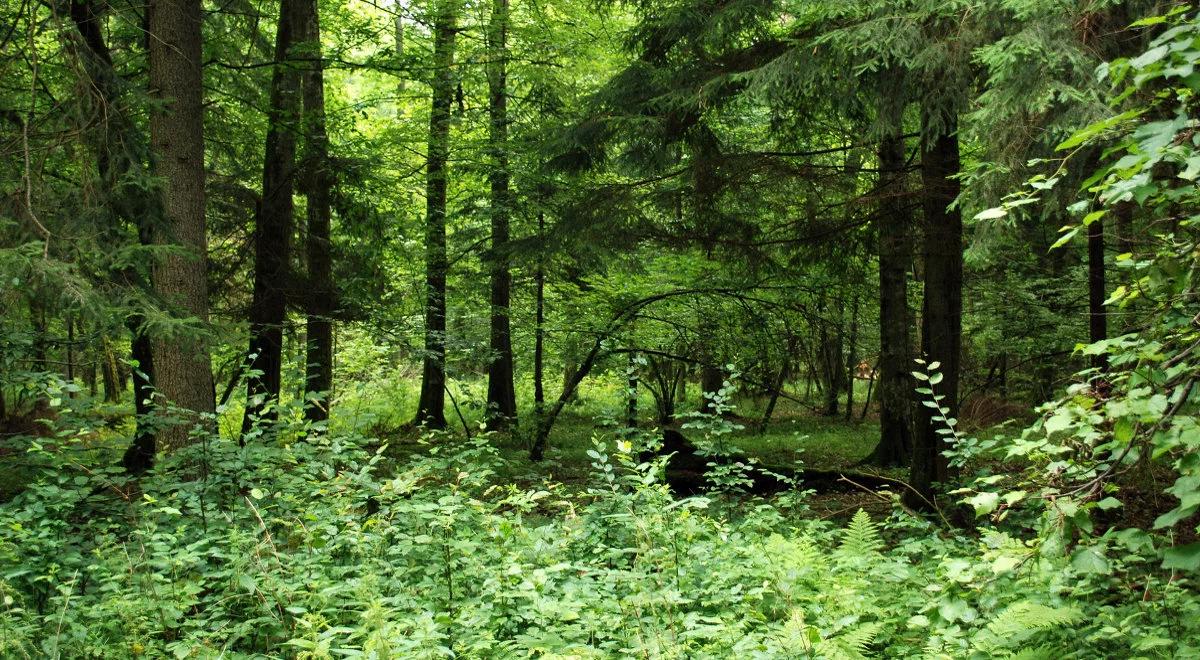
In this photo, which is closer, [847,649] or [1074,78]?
[847,649]

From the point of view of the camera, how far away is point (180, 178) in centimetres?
718

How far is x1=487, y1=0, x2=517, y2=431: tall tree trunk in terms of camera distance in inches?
498

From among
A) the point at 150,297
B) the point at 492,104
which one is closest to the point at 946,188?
the point at 150,297

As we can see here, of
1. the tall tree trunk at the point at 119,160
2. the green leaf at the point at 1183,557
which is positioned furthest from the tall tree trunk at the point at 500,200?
the green leaf at the point at 1183,557

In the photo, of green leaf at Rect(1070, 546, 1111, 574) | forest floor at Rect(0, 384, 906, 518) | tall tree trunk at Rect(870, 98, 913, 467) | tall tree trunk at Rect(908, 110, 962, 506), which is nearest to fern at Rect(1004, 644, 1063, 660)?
green leaf at Rect(1070, 546, 1111, 574)

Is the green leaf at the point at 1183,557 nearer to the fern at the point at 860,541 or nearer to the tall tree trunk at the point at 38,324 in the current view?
the fern at the point at 860,541

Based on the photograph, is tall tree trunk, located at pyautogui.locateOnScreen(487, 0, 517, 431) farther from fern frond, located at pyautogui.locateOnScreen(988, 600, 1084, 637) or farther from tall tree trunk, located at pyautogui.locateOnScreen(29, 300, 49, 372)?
fern frond, located at pyautogui.locateOnScreen(988, 600, 1084, 637)

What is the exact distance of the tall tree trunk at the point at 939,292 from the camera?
7.13 m

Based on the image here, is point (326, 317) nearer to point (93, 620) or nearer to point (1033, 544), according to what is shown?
point (93, 620)

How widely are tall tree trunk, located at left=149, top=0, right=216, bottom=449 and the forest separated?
37 mm

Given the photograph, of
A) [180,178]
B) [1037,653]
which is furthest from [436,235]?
[1037,653]

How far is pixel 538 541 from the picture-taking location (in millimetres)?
4371

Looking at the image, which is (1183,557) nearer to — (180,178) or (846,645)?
Answer: (846,645)

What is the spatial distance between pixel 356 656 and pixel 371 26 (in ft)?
34.4
